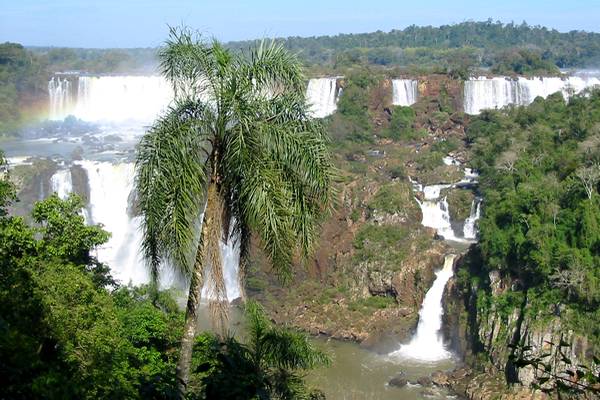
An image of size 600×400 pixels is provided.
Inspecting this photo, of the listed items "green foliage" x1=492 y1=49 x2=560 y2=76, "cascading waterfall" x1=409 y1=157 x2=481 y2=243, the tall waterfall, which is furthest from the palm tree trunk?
"green foliage" x1=492 y1=49 x2=560 y2=76

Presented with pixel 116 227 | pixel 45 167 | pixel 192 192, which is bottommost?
pixel 116 227

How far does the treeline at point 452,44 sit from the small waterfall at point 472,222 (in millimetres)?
44998

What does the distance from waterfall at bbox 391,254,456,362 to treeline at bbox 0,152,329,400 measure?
9573mm

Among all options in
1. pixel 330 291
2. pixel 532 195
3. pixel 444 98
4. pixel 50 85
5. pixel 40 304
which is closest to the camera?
pixel 40 304

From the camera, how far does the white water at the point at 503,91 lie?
4300 cm

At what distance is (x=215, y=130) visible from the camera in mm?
6023

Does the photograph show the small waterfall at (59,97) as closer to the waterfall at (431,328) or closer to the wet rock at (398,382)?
the waterfall at (431,328)

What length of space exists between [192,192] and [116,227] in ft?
77.8

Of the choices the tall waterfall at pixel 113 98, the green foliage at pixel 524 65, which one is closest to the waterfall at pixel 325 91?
the tall waterfall at pixel 113 98

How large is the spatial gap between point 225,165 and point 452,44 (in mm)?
90176

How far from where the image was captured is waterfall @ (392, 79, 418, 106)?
43.3 meters

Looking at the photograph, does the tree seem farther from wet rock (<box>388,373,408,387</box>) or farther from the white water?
the white water

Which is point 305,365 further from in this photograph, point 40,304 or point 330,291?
point 330,291

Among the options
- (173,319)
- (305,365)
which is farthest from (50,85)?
(305,365)
